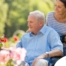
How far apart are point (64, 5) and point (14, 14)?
7.66m

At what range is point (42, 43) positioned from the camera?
2.33 m

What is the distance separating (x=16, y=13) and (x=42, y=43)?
7.95 m

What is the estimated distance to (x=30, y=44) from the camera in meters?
2.37

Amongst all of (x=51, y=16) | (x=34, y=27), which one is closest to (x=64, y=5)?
(x=51, y=16)

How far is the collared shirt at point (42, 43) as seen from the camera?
7.47 feet

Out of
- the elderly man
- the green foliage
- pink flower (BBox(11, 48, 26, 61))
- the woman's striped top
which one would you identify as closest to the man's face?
the elderly man

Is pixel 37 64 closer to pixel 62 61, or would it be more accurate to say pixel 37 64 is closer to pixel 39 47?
pixel 62 61

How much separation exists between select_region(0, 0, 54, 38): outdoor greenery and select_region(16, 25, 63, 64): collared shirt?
724 cm

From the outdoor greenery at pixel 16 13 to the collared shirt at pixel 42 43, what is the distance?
7.24 metres

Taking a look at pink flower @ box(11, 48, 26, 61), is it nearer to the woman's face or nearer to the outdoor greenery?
the woman's face

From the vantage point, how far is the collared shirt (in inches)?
89.7


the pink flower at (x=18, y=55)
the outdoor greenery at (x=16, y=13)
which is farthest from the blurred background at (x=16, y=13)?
the pink flower at (x=18, y=55)

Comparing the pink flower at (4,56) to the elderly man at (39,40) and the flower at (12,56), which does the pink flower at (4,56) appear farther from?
the elderly man at (39,40)

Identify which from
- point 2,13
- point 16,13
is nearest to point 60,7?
point 2,13
